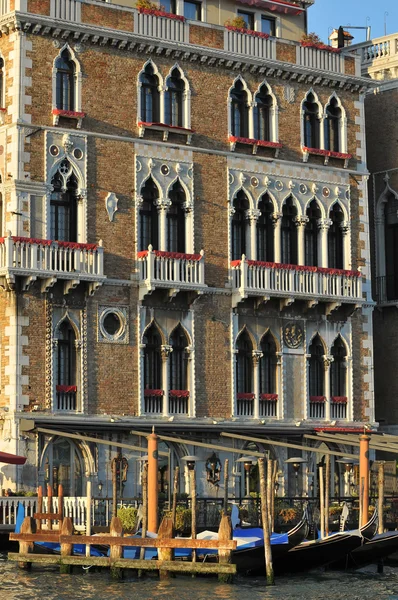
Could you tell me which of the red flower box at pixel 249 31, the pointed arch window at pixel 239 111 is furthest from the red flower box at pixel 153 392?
the red flower box at pixel 249 31

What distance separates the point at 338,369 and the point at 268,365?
2.43 m

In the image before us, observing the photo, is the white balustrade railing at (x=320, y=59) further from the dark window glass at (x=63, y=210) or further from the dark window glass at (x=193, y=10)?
the dark window glass at (x=63, y=210)

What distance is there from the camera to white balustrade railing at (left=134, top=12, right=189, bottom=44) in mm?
46812

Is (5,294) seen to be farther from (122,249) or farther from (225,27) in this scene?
(225,27)

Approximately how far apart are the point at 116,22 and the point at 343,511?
13873mm

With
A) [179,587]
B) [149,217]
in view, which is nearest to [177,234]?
[149,217]

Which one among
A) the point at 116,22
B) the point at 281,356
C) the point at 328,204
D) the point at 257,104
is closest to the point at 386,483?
the point at 281,356

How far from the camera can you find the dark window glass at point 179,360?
154 ft

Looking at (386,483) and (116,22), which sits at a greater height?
(116,22)

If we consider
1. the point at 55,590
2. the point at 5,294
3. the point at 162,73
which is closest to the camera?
the point at 55,590

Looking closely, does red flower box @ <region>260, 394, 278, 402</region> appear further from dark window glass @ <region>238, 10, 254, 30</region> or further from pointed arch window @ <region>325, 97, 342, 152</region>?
dark window glass @ <region>238, 10, 254, 30</region>

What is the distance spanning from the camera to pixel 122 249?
4619 cm

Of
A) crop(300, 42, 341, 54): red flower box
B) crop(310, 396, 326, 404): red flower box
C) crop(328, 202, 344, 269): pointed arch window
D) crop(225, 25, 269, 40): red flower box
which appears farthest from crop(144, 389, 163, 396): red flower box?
crop(300, 42, 341, 54): red flower box

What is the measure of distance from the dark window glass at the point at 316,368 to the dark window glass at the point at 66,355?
759 centimetres
